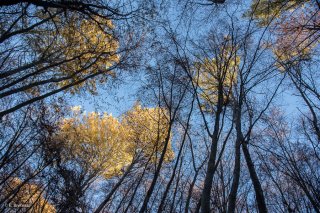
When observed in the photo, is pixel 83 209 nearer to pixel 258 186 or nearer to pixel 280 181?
pixel 258 186

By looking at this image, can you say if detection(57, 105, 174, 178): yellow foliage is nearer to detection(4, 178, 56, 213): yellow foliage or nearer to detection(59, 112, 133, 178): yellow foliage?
detection(59, 112, 133, 178): yellow foliage

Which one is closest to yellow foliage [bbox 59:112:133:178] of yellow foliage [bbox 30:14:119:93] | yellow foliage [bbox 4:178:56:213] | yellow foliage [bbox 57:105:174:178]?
yellow foliage [bbox 57:105:174:178]

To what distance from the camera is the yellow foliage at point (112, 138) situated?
12249 millimetres

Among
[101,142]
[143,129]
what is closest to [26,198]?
[101,142]

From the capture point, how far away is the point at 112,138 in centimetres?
1371

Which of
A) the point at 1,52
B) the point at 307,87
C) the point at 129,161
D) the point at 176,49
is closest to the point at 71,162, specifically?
the point at 129,161

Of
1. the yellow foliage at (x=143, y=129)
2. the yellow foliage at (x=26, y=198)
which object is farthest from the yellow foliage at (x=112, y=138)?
the yellow foliage at (x=26, y=198)

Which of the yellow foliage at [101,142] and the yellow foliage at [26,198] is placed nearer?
the yellow foliage at [26,198]

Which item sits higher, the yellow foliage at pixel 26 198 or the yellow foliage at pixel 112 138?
the yellow foliage at pixel 112 138

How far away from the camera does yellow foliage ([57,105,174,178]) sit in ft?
40.2

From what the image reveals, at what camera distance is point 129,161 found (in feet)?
43.5

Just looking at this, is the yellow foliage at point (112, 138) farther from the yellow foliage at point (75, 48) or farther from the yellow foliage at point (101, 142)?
the yellow foliage at point (75, 48)

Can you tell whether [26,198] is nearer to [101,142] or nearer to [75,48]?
[101,142]

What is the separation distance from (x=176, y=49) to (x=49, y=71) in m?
4.32
